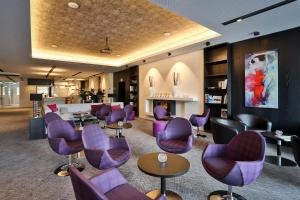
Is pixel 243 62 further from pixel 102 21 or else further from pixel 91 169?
pixel 91 169

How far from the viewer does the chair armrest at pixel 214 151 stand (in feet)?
8.31

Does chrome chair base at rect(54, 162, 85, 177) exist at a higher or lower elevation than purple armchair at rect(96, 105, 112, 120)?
lower

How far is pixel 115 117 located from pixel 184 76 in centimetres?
325

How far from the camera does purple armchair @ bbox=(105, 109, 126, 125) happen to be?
18.3ft

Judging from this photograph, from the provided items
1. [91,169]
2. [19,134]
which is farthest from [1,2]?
[19,134]

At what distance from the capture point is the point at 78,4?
3.60m

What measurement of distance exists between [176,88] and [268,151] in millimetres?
3942

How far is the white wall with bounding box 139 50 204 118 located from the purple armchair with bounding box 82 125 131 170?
4298 mm

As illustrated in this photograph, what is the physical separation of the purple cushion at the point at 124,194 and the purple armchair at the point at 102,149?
2.31 ft

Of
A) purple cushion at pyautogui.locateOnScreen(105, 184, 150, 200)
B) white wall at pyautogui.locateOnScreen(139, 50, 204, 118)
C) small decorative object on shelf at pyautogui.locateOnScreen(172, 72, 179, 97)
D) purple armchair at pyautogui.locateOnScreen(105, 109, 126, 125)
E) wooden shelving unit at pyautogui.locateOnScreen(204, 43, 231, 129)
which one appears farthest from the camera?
small decorative object on shelf at pyautogui.locateOnScreen(172, 72, 179, 97)

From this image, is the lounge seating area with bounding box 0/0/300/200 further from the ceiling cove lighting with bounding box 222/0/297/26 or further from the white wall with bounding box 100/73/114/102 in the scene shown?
the white wall with bounding box 100/73/114/102

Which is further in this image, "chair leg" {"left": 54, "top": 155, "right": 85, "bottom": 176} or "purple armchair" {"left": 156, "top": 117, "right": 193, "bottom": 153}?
"purple armchair" {"left": 156, "top": 117, "right": 193, "bottom": 153}

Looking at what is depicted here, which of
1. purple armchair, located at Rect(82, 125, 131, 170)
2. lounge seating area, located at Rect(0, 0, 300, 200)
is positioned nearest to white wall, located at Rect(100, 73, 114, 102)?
lounge seating area, located at Rect(0, 0, 300, 200)

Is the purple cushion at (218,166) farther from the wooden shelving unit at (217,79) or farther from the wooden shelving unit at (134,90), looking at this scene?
the wooden shelving unit at (134,90)
